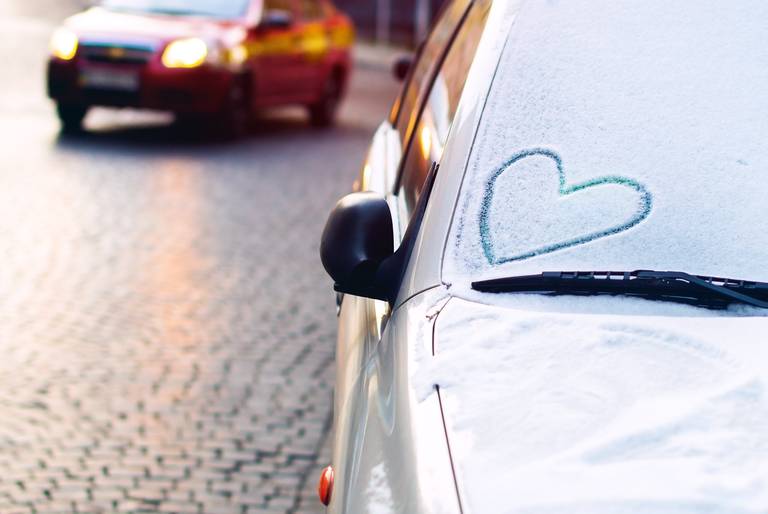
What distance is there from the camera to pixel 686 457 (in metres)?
1.95

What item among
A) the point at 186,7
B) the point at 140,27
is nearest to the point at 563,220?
the point at 140,27

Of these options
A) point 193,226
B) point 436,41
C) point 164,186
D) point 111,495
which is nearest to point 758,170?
point 436,41

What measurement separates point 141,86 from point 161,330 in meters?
6.88

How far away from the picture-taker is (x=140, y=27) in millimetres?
13047

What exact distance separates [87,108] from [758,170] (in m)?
11.3

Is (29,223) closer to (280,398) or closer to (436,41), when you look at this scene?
(280,398)

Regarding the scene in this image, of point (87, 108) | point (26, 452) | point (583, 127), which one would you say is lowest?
point (87, 108)

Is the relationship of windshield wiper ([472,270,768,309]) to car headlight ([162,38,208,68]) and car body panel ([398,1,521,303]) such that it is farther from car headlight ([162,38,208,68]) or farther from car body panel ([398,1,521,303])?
car headlight ([162,38,208,68])

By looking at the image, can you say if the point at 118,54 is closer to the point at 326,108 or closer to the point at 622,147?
the point at 326,108

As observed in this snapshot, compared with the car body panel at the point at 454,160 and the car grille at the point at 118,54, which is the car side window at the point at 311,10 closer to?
the car grille at the point at 118,54

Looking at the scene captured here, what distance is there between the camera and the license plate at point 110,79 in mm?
12695

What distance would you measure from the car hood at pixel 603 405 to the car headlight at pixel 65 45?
11.0 meters

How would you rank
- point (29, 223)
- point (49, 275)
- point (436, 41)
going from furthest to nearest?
point (29, 223) < point (49, 275) < point (436, 41)

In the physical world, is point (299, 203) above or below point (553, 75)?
below
